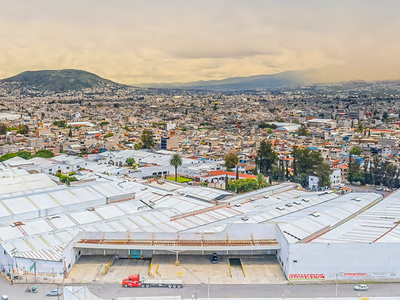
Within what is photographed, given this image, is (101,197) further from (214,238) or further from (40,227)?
(214,238)

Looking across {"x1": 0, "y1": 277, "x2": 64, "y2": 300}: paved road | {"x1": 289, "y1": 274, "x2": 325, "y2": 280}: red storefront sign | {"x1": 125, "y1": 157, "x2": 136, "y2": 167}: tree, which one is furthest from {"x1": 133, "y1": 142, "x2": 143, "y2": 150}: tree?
{"x1": 289, "y1": 274, "x2": 325, "y2": 280}: red storefront sign

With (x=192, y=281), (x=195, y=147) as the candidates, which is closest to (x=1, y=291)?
(x=192, y=281)

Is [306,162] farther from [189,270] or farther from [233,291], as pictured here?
[233,291]

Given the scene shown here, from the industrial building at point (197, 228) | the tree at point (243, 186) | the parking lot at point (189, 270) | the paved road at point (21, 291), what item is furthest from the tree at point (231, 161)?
the paved road at point (21, 291)

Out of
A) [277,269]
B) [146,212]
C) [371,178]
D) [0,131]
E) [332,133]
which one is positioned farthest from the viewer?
[332,133]

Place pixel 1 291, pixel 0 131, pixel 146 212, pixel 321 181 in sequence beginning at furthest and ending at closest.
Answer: pixel 0 131, pixel 321 181, pixel 146 212, pixel 1 291

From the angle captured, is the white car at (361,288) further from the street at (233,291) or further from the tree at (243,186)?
the tree at (243,186)

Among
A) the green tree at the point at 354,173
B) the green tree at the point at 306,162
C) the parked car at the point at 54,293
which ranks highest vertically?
the green tree at the point at 306,162

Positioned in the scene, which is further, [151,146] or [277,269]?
[151,146]
